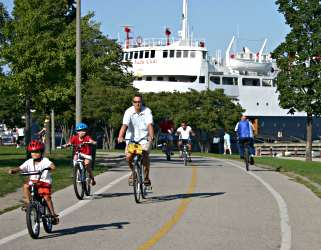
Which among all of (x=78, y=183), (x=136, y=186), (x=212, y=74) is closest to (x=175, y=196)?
(x=136, y=186)

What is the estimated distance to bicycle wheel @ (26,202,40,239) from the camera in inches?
359

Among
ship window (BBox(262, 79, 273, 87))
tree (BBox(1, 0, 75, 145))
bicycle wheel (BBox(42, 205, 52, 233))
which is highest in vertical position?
ship window (BBox(262, 79, 273, 87))

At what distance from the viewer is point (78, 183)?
46.6 feet

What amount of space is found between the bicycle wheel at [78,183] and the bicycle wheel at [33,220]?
446cm

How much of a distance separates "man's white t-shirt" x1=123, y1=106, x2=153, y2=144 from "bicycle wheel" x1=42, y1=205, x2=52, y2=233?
3836mm

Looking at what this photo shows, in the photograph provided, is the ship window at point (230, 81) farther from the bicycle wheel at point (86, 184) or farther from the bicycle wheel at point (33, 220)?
the bicycle wheel at point (33, 220)

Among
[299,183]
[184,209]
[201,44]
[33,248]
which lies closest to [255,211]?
[184,209]

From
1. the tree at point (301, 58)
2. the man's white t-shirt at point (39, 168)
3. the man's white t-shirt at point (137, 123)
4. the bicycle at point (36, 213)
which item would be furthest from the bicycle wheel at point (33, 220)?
the tree at point (301, 58)

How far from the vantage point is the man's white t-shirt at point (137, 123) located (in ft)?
44.1

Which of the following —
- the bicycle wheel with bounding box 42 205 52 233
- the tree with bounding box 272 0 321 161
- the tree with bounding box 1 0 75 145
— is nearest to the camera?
the bicycle wheel with bounding box 42 205 52 233

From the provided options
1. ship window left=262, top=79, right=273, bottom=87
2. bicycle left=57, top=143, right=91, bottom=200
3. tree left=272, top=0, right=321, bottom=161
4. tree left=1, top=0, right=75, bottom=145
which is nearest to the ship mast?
ship window left=262, top=79, right=273, bottom=87

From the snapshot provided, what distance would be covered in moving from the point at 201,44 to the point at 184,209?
72.9 metres

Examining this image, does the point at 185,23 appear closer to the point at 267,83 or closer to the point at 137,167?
the point at 267,83

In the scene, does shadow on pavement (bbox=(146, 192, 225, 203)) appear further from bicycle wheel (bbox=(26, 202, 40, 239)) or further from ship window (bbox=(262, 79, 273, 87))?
ship window (bbox=(262, 79, 273, 87))
